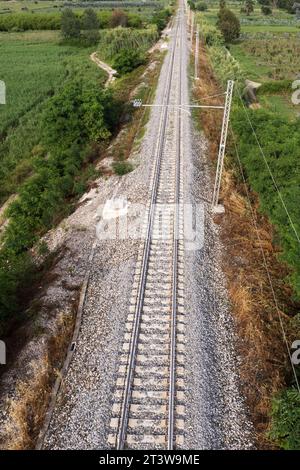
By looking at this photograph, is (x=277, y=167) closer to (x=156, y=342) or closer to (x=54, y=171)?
(x=156, y=342)

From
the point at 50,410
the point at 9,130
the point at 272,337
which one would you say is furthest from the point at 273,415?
the point at 9,130

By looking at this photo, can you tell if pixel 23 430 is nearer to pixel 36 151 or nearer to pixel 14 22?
pixel 36 151

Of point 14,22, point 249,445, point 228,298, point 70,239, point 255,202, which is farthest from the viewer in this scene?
point 14,22

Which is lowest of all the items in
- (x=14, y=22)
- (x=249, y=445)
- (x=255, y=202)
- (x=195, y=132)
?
(x=249, y=445)

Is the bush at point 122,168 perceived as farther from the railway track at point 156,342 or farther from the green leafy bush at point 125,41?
the green leafy bush at point 125,41

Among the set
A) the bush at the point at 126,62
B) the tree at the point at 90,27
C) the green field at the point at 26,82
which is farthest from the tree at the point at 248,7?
the bush at the point at 126,62

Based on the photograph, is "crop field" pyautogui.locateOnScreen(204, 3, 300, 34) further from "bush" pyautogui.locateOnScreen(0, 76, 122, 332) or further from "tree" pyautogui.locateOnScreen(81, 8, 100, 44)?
"bush" pyautogui.locateOnScreen(0, 76, 122, 332)

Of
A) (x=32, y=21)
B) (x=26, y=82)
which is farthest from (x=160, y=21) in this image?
(x=26, y=82)
